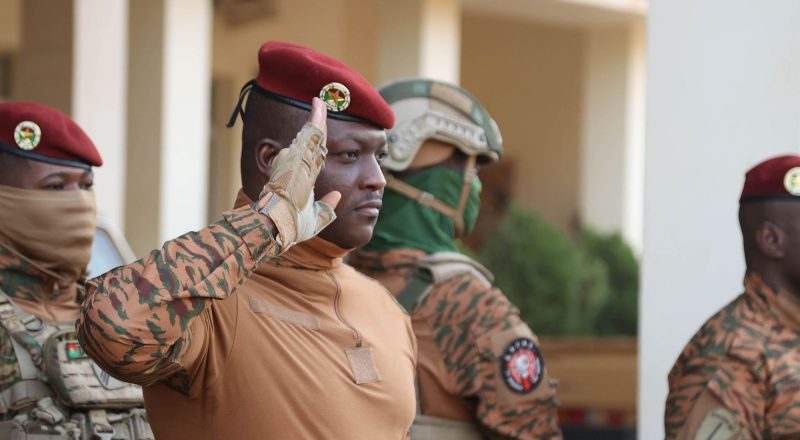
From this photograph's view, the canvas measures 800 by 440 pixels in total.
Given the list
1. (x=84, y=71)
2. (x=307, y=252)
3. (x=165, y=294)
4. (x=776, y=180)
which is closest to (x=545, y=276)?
(x=84, y=71)

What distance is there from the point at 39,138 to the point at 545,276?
7.94 metres

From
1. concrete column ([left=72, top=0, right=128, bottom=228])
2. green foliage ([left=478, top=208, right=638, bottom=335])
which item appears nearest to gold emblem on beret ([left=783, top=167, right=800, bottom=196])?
concrete column ([left=72, top=0, right=128, bottom=228])

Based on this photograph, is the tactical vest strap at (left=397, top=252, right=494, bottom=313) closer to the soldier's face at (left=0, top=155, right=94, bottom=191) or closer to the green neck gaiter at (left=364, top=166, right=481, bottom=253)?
the green neck gaiter at (left=364, top=166, right=481, bottom=253)

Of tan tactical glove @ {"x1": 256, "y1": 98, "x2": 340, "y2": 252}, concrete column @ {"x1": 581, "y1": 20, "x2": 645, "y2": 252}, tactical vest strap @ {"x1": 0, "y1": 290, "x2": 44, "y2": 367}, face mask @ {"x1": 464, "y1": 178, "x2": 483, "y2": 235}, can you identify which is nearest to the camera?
tan tactical glove @ {"x1": 256, "y1": 98, "x2": 340, "y2": 252}

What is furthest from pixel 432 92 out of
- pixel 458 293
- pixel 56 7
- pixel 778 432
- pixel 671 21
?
pixel 56 7

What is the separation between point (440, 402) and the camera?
4582 mm

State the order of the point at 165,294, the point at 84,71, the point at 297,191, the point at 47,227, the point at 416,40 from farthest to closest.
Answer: the point at 416,40 → the point at 84,71 → the point at 47,227 → the point at 297,191 → the point at 165,294

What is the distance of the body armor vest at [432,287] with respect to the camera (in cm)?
453

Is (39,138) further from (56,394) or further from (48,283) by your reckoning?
(56,394)

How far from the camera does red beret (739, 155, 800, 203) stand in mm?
4488

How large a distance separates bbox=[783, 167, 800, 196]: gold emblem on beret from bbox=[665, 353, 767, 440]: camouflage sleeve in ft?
1.76

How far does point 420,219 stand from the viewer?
4.89 metres

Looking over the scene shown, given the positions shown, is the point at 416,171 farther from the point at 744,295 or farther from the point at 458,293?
the point at 744,295

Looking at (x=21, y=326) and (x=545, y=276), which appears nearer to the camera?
(x=21, y=326)
